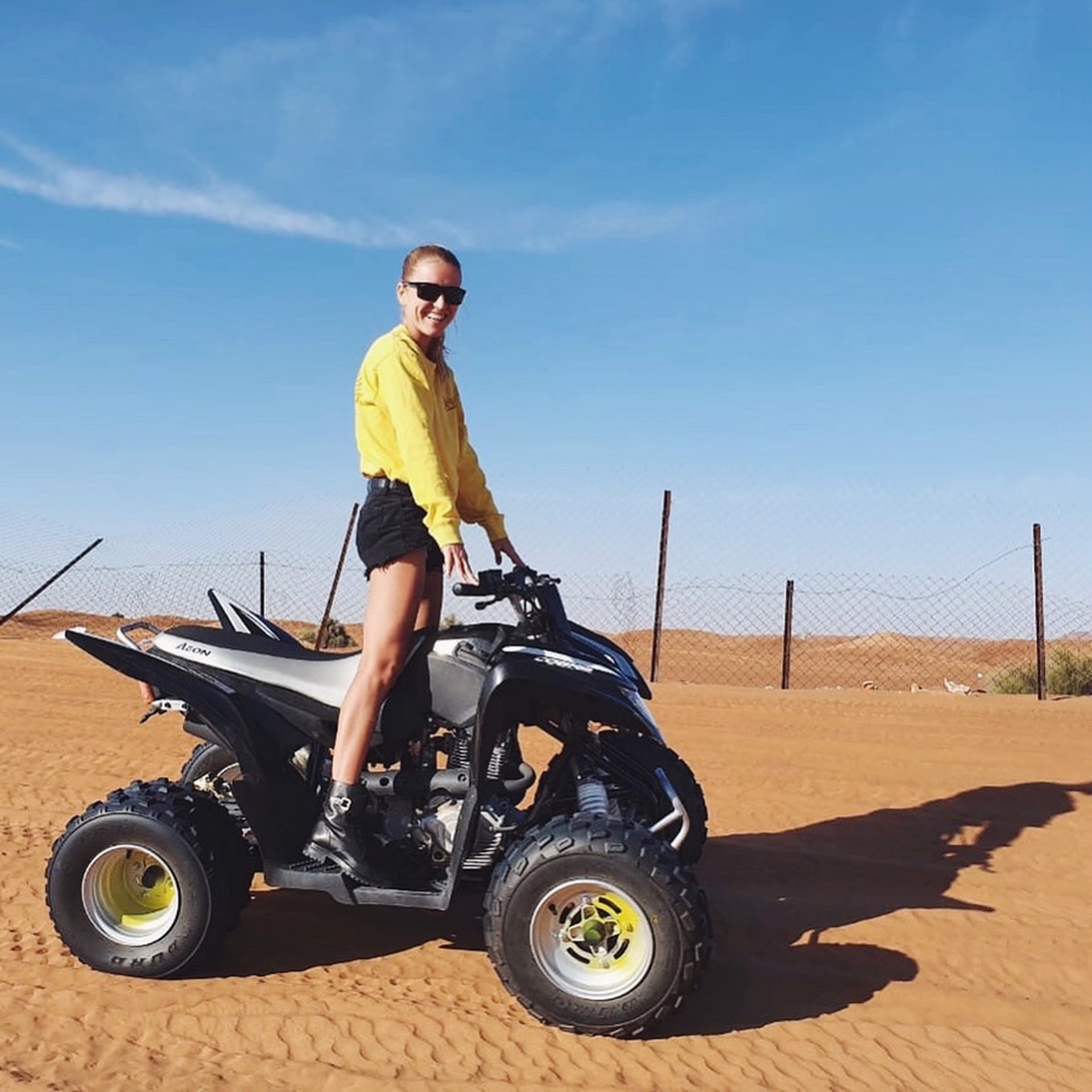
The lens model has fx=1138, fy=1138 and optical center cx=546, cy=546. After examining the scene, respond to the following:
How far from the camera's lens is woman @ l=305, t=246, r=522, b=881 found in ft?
13.0

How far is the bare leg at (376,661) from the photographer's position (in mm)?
3982

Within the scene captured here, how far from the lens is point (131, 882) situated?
4117 mm

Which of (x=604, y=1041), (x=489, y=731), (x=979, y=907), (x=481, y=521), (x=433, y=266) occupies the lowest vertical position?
(x=604, y=1041)

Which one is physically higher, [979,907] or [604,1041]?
[979,907]

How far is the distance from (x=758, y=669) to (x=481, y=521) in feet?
66.3

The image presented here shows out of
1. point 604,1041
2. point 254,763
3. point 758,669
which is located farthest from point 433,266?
point 758,669

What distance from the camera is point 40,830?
5.74 meters

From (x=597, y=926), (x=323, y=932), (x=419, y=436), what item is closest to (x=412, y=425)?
(x=419, y=436)

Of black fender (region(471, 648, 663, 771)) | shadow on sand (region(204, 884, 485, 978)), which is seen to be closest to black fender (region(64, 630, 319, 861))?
shadow on sand (region(204, 884, 485, 978))

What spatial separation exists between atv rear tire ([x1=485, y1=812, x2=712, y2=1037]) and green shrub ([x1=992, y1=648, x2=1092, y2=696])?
45.5ft

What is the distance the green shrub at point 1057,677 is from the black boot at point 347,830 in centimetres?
1403

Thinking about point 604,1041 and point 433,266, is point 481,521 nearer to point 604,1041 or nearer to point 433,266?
point 433,266

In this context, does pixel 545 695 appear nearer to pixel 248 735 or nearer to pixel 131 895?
pixel 248 735

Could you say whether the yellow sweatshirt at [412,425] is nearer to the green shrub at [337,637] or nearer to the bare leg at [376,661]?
the bare leg at [376,661]
